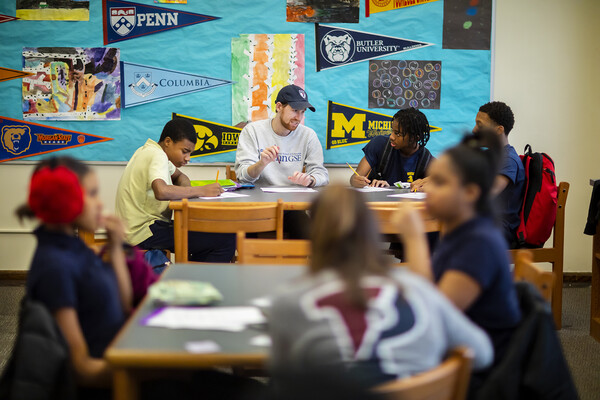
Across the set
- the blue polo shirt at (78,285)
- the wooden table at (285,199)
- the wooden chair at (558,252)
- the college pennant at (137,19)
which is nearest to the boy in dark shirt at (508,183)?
the wooden chair at (558,252)

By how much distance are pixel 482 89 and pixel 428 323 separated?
3.69 meters

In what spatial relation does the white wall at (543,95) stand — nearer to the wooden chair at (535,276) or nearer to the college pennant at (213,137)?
the college pennant at (213,137)

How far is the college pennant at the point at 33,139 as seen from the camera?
14.7ft

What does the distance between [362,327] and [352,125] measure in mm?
3500

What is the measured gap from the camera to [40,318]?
138 cm

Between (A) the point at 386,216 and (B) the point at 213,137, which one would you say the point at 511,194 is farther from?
(B) the point at 213,137

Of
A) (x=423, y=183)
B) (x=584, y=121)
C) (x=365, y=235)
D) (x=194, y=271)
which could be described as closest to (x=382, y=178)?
(x=423, y=183)

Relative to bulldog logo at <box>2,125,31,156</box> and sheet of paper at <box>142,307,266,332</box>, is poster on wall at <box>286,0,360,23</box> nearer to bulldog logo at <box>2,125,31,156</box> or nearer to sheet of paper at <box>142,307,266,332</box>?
bulldog logo at <box>2,125,31,156</box>

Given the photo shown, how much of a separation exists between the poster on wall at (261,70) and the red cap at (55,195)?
3.13 meters

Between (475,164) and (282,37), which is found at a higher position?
(282,37)

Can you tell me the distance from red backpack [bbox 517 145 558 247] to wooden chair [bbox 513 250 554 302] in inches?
65.2

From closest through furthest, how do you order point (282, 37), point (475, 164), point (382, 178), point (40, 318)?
point (40, 318) → point (475, 164) → point (382, 178) → point (282, 37)

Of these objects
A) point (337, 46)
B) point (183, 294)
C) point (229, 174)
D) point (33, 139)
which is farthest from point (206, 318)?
point (33, 139)

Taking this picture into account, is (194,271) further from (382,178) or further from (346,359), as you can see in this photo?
(382,178)
